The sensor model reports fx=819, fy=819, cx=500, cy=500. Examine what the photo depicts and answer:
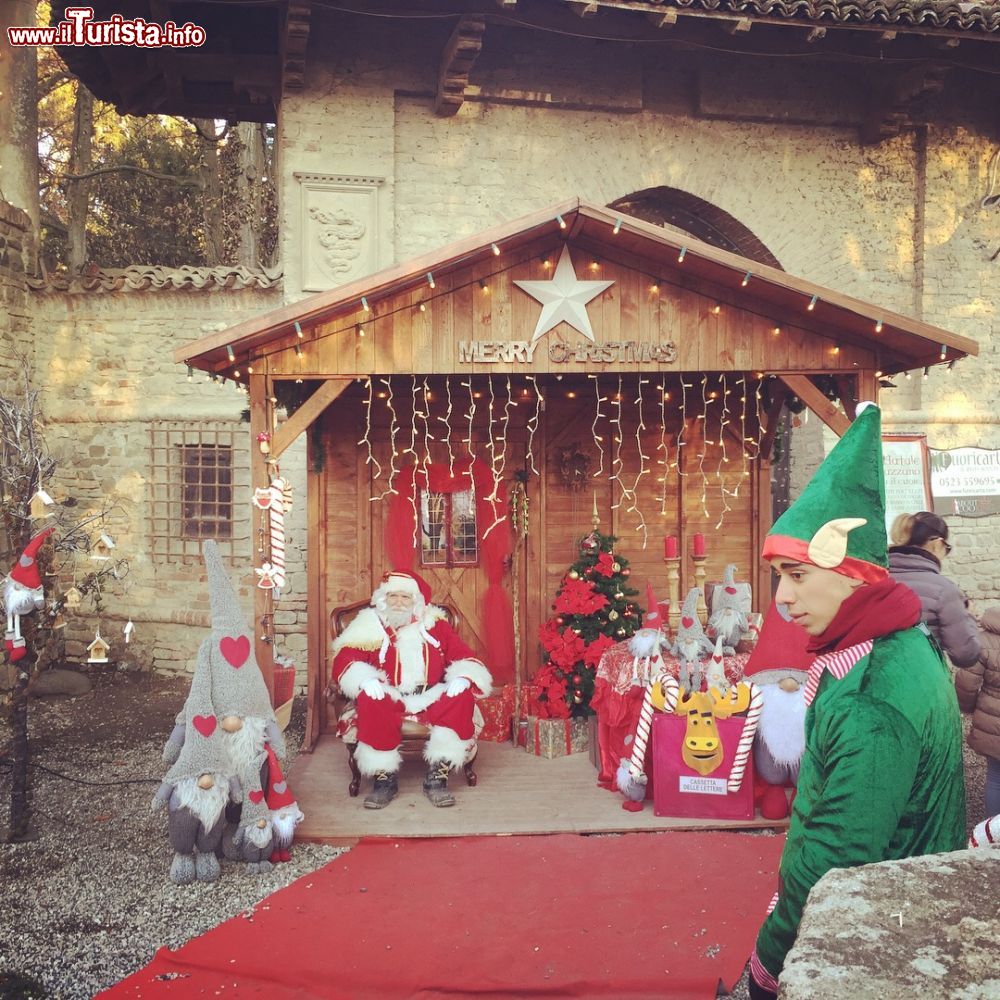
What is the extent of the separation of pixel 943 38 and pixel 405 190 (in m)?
6.01

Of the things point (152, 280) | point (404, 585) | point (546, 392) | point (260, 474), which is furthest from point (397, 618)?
point (152, 280)

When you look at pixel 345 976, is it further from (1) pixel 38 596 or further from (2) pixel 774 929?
(1) pixel 38 596

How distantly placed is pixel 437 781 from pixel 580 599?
1.89m

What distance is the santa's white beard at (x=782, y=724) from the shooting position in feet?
17.1

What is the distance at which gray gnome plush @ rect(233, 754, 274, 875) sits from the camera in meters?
4.79

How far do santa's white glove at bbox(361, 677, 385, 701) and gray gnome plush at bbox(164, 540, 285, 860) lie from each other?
2.73 feet

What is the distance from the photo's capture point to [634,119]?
9.53 meters

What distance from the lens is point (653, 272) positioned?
5895 mm

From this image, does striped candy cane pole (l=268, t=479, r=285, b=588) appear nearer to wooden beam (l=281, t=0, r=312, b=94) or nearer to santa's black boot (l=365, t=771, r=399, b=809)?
santa's black boot (l=365, t=771, r=399, b=809)

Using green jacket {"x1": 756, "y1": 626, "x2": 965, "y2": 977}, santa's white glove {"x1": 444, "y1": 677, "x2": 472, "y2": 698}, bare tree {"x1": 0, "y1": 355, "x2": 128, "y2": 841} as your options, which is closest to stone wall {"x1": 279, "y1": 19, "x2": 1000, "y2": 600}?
bare tree {"x1": 0, "y1": 355, "x2": 128, "y2": 841}

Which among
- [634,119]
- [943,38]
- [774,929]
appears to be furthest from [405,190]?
[774,929]

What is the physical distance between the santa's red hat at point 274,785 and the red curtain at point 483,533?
9.18 ft

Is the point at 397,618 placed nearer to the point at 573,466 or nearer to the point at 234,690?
the point at 234,690

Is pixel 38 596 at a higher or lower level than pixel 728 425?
lower
